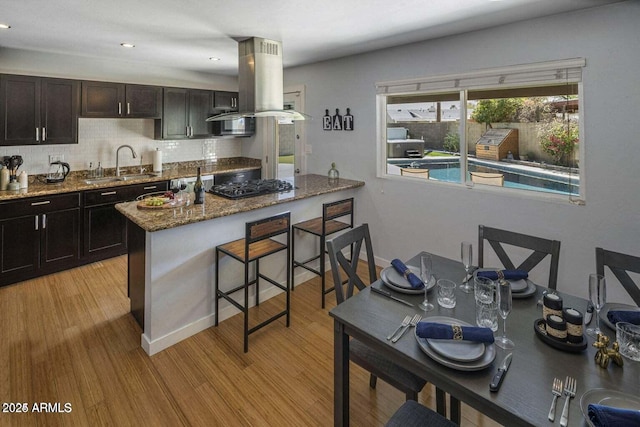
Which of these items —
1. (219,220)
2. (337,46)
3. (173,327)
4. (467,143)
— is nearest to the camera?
(173,327)

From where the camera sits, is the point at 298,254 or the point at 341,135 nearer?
the point at 298,254

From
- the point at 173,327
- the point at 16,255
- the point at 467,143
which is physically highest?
the point at 467,143

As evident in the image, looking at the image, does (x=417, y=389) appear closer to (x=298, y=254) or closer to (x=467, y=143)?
(x=298, y=254)

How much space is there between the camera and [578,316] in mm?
1273

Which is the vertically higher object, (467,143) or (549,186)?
(467,143)

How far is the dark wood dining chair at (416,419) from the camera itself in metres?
1.26

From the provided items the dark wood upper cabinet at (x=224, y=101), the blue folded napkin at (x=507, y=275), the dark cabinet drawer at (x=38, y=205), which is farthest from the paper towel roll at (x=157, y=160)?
the blue folded napkin at (x=507, y=275)

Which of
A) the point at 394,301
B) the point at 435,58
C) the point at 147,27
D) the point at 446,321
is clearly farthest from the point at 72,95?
the point at 446,321

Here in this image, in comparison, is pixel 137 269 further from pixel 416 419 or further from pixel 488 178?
pixel 488 178

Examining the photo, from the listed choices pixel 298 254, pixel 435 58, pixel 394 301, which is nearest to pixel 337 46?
pixel 435 58

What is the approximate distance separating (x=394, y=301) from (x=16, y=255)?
157 inches

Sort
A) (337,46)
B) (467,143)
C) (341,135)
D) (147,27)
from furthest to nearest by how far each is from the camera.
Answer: (341,135), (337,46), (467,143), (147,27)

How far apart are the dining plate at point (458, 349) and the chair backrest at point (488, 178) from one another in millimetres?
2356

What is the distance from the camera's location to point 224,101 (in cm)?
546
